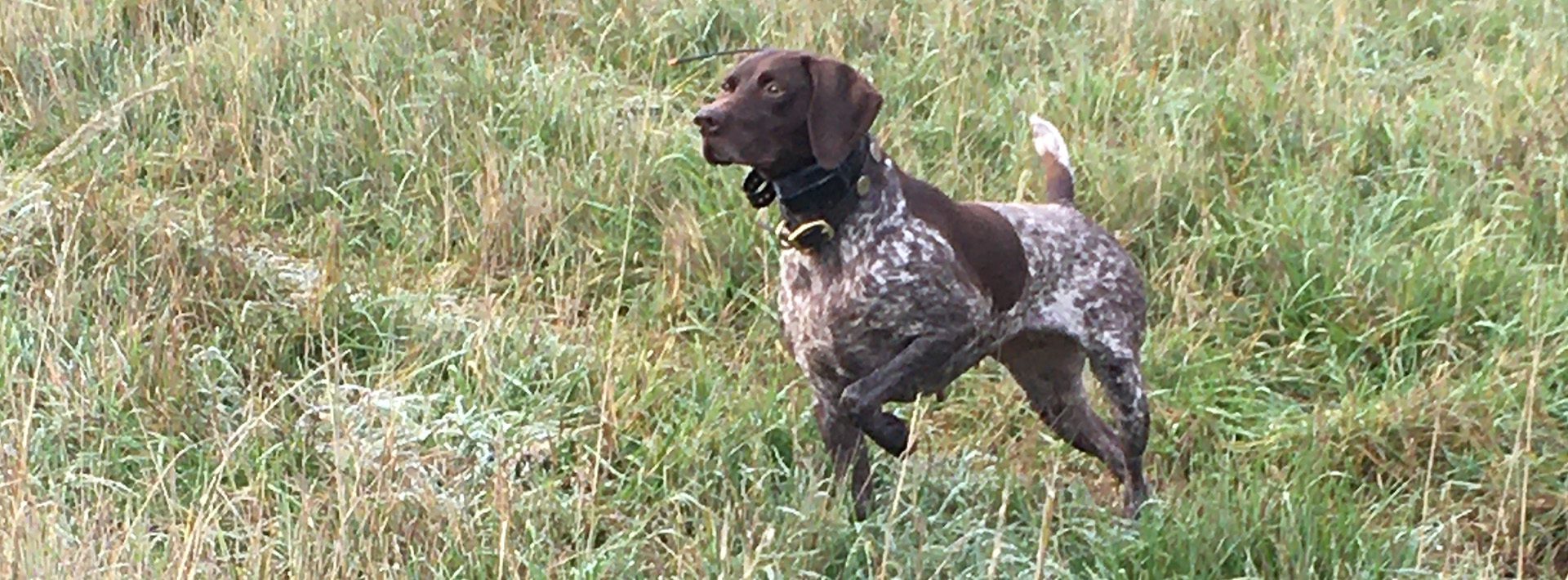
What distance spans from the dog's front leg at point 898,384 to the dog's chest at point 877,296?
29mm

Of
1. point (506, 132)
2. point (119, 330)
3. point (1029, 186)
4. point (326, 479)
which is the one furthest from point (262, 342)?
point (1029, 186)

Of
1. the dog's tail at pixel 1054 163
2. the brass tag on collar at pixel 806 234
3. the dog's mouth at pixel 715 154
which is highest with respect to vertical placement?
the dog's mouth at pixel 715 154

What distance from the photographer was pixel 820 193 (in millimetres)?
3342

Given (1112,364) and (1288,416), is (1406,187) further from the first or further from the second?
(1112,364)

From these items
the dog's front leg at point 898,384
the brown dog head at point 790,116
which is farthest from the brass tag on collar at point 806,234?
the dog's front leg at point 898,384

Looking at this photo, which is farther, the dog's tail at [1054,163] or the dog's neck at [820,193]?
the dog's tail at [1054,163]

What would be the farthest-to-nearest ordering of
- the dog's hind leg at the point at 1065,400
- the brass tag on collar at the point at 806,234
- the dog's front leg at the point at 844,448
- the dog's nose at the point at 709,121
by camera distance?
1. the dog's hind leg at the point at 1065,400
2. the dog's front leg at the point at 844,448
3. the brass tag on collar at the point at 806,234
4. the dog's nose at the point at 709,121

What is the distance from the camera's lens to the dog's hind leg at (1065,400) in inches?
155

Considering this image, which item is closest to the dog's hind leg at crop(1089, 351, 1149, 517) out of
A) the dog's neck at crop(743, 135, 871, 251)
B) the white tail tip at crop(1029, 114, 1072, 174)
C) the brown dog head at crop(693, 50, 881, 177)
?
the white tail tip at crop(1029, 114, 1072, 174)

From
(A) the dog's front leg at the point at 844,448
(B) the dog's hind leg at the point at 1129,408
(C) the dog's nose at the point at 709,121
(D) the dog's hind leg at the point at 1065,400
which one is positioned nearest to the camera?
(C) the dog's nose at the point at 709,121

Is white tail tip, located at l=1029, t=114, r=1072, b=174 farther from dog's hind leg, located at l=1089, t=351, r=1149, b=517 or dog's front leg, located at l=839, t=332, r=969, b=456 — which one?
dog's front leg, located at l=839, t=332, r=969, b=456

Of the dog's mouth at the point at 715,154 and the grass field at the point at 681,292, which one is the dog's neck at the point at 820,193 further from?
the grass field at the point at 681,292

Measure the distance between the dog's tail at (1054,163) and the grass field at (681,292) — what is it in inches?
19.9

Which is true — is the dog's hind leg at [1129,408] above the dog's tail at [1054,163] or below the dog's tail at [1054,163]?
below
